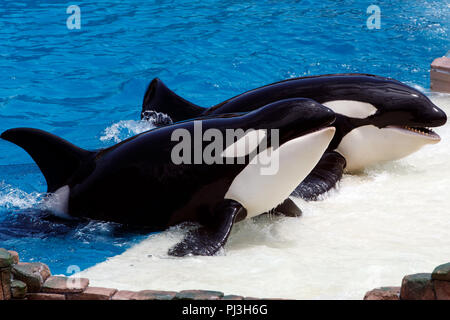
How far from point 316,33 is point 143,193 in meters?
8.23

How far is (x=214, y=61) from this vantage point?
1236cm

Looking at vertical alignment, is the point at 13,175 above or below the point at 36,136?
below

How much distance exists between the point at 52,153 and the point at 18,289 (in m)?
2.53

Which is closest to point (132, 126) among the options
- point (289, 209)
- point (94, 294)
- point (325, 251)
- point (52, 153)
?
point (52, 153)

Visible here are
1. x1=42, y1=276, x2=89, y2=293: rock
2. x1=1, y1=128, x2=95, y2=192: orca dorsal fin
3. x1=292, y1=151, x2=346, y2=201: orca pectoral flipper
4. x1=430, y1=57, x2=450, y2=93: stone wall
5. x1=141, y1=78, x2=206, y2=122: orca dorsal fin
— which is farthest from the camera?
x1=430, y1=57, x2=450, y2=93: stone wall

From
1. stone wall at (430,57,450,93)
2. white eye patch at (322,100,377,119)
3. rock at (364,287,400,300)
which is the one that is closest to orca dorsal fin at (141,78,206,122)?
white eye patch at (322,100,377,119)

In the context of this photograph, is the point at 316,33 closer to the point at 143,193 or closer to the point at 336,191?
the point at 336,191

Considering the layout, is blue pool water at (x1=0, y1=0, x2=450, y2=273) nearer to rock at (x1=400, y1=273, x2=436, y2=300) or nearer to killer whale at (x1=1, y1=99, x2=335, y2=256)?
killer whale at (x1=1, y1=99, x2=335, y2=256)

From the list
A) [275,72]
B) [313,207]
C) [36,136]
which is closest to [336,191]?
[313,207]

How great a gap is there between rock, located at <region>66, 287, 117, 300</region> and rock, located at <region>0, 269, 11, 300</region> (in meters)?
0.33

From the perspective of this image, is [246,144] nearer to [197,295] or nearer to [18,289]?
[197,295]

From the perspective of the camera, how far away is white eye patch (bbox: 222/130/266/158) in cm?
581

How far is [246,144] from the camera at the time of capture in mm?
5832

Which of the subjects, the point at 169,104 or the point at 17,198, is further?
the point at 169,104
